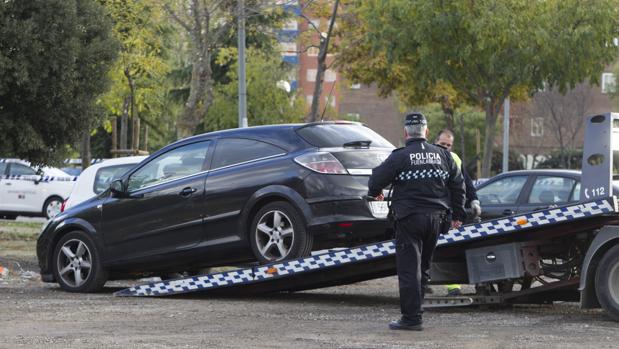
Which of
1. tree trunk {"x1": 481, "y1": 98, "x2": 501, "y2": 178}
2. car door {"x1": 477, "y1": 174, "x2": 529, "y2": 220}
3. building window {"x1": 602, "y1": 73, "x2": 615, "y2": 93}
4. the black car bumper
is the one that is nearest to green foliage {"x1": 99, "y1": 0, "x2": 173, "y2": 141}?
tree trunk {"x1": 481, "y1": 98, "x2": 501, "y2": 178}

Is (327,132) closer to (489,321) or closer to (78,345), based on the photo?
(489,321)

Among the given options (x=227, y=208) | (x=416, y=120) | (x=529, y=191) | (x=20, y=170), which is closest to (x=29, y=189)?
(x=20, y=170)

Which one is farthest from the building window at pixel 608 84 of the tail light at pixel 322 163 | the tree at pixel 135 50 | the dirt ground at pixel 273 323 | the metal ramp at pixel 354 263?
the tail light at pixel 322 163

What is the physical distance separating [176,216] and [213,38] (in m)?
11.4

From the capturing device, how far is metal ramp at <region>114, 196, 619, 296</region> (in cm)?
1019

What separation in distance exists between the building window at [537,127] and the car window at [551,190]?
167ft

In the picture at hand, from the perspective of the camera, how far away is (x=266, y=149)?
39.6ft

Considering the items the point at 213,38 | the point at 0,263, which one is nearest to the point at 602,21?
the point at 213,38

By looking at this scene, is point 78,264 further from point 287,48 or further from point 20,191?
point 287,48

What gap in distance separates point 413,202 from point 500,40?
1800 centimetres

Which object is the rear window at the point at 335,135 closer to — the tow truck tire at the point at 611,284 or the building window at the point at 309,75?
the tow truck tire at the point at 611,284

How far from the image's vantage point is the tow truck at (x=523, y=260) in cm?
1012

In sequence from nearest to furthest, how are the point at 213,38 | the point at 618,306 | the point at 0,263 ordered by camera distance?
1. the point at 618,306
2. the point at 0,263
3. the point at 213,38

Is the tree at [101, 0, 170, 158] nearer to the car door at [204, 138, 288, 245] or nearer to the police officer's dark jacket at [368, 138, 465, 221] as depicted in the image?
the car door at [204, 138, 288, 245]
